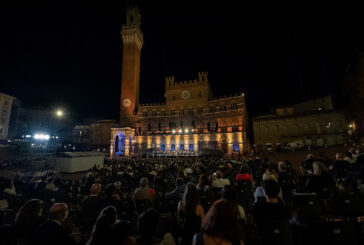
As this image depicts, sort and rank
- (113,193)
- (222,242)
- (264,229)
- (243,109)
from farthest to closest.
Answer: (243,109)
(113,193)
(264,229)
(222,242)

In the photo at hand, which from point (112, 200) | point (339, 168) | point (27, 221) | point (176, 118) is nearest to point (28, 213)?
point (27, 221)

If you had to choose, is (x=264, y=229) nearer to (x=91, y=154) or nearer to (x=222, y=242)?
(x=222, y=242)

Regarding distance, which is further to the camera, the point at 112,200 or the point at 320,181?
the point at 320,181

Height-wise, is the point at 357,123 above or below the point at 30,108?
below

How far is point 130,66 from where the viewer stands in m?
41.2

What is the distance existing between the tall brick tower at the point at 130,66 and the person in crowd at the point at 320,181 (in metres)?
38.2

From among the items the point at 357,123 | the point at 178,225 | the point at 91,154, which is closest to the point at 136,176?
the point at 178,225

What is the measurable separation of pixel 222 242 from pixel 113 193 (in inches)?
151

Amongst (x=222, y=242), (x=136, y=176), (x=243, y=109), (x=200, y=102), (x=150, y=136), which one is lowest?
(x=136, y=176)

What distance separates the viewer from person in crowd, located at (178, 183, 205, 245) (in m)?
2.75

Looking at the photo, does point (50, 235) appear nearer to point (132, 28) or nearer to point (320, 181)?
point (320, 181)

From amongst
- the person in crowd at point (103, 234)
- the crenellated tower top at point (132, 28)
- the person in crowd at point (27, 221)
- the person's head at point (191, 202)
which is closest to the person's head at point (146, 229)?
the person in crowd at point (103, 234)

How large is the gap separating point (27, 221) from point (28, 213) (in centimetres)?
15

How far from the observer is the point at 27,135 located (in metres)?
38.3
